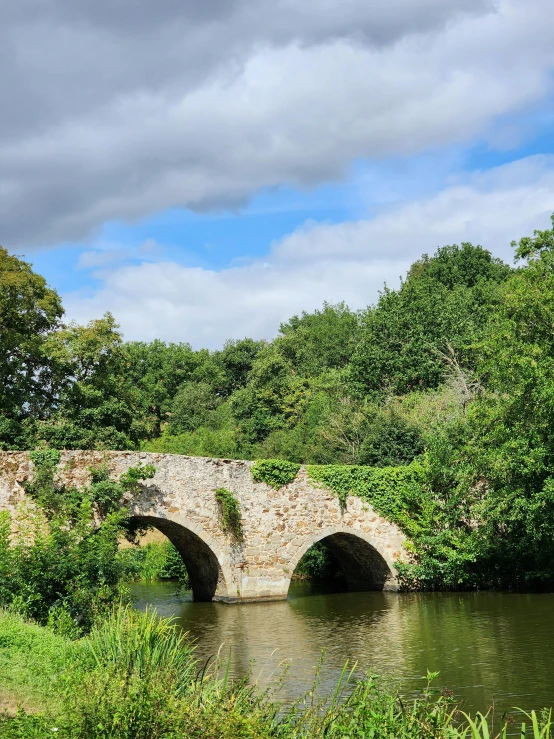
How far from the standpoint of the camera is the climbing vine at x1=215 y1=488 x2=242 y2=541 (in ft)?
64.1

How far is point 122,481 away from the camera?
713 inches

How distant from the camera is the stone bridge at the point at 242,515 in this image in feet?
60.1

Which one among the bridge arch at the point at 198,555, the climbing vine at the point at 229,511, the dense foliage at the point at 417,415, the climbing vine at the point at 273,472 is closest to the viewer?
the dense foliage at the point at 417,415

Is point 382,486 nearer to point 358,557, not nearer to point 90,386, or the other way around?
point 358,557

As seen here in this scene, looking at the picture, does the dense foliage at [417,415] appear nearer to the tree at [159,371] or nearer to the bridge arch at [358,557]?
the bridge arch at [358,557]

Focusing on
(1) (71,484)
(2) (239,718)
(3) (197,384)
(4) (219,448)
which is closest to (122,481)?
(1) (71,484)

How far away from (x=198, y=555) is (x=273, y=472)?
112 inches

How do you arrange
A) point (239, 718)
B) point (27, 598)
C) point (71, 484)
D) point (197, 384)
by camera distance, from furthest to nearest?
point (197, 384) → point (71, 484) → point (27, 598) → point (239, 718)

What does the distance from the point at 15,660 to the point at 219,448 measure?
2845cm

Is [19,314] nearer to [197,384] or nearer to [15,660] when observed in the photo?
[15,660]

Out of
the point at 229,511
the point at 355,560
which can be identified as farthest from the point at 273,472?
the point at 355,560

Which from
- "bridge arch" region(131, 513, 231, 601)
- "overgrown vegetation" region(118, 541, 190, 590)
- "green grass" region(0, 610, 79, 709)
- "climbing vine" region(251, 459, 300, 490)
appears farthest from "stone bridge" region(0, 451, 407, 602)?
"green grass" region(0, 610, 79, 709)

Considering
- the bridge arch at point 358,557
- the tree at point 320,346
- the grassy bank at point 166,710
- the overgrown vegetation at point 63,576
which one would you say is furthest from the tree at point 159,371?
the grassy bank at point 166,710

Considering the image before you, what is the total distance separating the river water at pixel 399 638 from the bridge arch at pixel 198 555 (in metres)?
0.59
